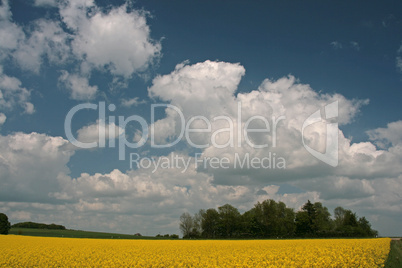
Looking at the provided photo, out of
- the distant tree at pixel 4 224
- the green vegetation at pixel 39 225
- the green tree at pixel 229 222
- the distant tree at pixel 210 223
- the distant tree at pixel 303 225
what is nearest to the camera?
the distant tree at pixel 4 224

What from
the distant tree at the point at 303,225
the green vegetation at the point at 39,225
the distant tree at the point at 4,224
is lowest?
the green vegetation at the point at 39,225

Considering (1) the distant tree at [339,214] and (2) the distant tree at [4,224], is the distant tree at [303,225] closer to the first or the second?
(1) the distant tree at [339,214]

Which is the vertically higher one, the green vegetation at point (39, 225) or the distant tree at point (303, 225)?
the distant tree at point (303, 225)

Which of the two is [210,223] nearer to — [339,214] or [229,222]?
[229,222]

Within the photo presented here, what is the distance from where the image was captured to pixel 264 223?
10256 centimetres

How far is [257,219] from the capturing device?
104 meters

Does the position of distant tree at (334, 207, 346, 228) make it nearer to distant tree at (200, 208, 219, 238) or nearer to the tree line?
the tree line

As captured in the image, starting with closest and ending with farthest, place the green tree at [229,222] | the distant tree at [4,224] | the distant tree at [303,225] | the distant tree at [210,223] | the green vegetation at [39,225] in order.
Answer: the distant tree at [4,224], the distant tree at [303,225], the green tree at [229,222], the distant tree at [210,223], the green vegetation at [39,225]

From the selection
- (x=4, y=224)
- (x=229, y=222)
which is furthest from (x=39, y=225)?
(x=229, y=222)

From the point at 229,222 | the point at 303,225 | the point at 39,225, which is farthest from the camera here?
the point at 39,225

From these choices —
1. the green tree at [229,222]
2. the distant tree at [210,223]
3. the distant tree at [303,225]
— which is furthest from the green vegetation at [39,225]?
the distant tree at [303,225]

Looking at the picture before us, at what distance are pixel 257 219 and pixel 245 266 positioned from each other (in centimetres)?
9130

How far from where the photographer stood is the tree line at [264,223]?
97.4m

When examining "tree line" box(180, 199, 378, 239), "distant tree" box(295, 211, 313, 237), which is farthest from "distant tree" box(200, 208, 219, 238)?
"distant tree" box(295, 211, 313, 237)
